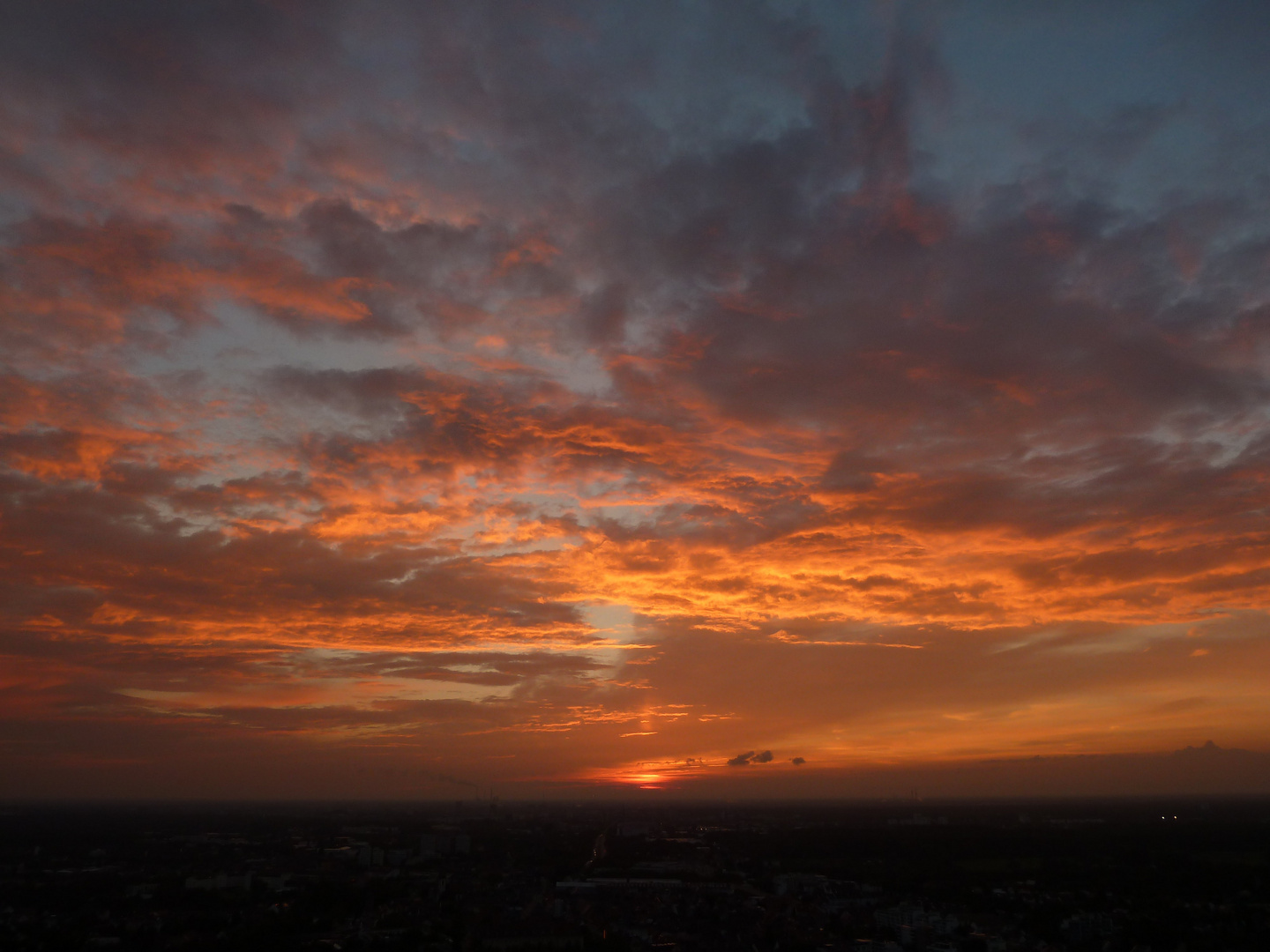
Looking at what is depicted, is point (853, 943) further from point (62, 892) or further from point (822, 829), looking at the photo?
point (822, 829)

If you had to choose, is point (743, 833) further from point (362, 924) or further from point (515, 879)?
point (362, 924)

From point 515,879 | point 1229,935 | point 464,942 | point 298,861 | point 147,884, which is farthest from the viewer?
point 298,861

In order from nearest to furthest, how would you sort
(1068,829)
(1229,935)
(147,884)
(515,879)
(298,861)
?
(1229,935) → (147,884) → (515,879) → (298,861) → (1068,829)

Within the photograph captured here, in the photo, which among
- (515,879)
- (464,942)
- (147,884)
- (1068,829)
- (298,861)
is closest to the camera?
(464,942)

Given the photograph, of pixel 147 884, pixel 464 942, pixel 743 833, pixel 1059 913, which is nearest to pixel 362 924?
pixel 464 942

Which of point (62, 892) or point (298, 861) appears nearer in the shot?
point (62, 892)

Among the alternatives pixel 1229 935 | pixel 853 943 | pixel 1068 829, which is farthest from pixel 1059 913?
pixel 1068 829
